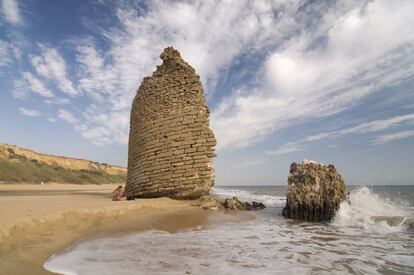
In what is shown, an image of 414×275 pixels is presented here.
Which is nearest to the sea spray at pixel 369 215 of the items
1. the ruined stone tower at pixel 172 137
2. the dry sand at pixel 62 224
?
the dry sand at pixel 62 224

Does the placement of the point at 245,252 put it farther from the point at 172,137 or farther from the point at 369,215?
the point at 172,137

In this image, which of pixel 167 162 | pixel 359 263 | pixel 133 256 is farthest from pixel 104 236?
pixel 167 162

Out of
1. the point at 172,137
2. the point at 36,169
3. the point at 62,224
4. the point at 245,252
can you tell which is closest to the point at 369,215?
the point at 245,252

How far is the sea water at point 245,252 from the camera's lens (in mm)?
3578

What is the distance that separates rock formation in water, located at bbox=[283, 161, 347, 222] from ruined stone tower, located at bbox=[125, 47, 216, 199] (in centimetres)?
286

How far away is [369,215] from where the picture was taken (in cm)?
900

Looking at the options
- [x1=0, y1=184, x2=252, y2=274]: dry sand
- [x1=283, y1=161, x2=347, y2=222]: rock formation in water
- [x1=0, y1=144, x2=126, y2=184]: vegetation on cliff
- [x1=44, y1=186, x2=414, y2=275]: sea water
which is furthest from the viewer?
[x1=0, y1=144, x2=126, y2=184]: vegetation on cliff

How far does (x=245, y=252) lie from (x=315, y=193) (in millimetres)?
5515

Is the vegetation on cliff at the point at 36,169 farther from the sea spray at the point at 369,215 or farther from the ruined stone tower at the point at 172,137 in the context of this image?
the sea spray at the point at 369,215

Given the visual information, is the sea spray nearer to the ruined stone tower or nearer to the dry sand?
the dry sand

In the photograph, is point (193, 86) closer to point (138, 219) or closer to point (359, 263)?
point (138, 219)

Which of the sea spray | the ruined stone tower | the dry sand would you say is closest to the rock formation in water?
the sea spray

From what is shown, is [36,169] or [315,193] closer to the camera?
[315,193]

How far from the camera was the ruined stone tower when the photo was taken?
1077cm
